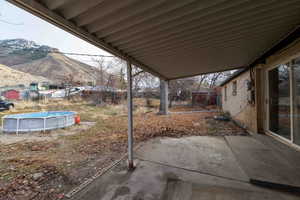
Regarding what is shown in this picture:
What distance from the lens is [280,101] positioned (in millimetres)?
3553

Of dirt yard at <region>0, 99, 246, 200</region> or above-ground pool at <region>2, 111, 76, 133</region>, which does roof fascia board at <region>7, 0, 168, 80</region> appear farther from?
above-ground pool at <region>2, 111, 76, 133</region>

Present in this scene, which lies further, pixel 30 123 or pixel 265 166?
pixel 30 123

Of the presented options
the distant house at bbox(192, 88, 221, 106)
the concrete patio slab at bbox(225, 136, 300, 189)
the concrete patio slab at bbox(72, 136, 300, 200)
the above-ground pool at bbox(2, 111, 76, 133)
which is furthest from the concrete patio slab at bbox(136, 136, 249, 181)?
the distant house at bbox(192, 88, 221, 106)

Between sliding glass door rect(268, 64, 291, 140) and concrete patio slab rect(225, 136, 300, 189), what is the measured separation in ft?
2.13

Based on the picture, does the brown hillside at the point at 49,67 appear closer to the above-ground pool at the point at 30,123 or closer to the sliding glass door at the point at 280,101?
the above-ground pool at the point at 30,123

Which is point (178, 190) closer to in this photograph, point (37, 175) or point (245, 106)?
point (37, 175)

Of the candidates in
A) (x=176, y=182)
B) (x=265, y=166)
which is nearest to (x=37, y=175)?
(x=176, y=182)

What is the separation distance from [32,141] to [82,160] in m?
2.77

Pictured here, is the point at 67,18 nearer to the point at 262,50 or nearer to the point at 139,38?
the point at 139,38

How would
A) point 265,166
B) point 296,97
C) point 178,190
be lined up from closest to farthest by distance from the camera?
point 178,190 < point 265,166 < point 296,97

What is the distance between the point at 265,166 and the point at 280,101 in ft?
6.62

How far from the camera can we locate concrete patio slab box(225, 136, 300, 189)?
206cm

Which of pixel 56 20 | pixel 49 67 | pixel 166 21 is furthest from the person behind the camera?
pixel 49 67

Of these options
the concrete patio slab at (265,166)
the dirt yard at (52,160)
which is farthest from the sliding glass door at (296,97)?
the dirt yard at (52,160)
